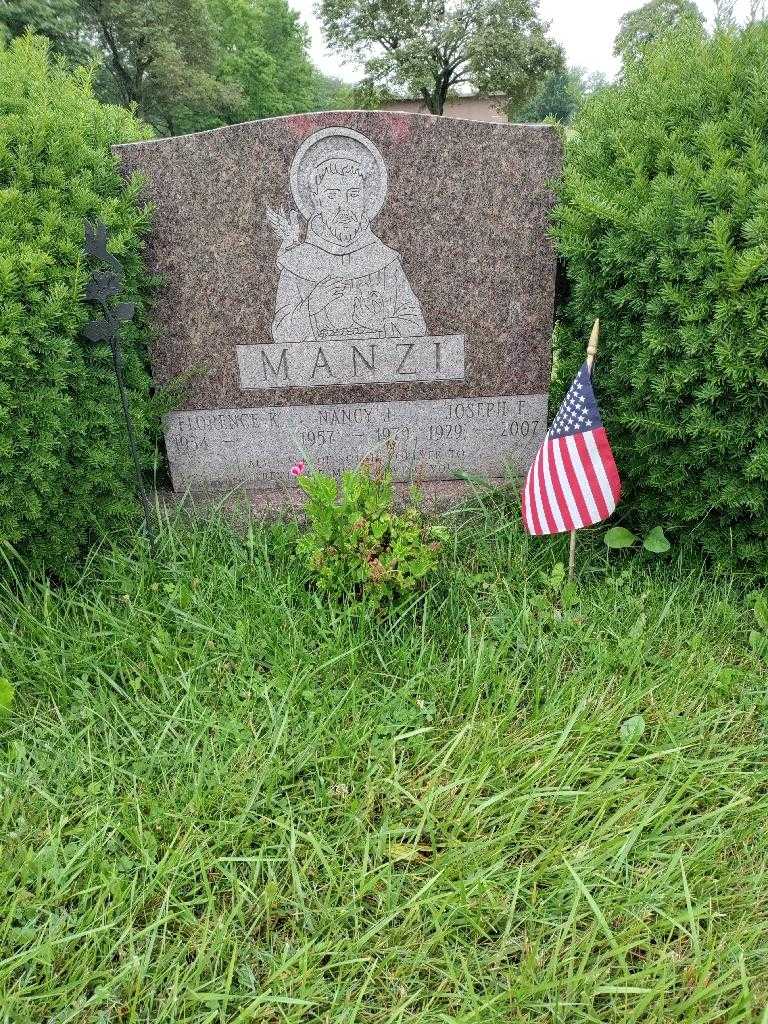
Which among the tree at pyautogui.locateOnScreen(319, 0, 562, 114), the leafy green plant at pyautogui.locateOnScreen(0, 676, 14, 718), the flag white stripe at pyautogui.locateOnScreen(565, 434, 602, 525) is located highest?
the tree at pyautogui.locateOnScreen(319, 0, 562, 114)

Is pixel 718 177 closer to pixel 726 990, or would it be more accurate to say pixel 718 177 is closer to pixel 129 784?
pixel 726 990

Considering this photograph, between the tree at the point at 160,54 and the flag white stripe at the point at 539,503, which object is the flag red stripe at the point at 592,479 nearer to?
the flag white stripe at the point at 539,503

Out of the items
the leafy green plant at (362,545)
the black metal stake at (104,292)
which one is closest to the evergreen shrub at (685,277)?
the leafy green plant at (362,545)

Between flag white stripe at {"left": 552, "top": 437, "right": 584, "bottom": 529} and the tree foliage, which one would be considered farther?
the tree foliage

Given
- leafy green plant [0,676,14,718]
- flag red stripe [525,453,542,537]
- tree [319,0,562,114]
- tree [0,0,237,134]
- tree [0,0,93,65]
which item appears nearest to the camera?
leafy green plant [0,676,14,718]

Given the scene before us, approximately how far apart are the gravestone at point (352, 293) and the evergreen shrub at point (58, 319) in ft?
0.65

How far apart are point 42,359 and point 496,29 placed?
86.7 feet

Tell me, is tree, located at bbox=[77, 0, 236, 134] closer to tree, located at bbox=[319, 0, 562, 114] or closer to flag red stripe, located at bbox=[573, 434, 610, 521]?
tree, located at bbox=[319, 0, 562, 114]

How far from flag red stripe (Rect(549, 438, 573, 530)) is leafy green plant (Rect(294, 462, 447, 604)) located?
45cm

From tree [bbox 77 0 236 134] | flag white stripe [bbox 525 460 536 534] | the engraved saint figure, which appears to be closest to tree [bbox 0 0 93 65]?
tree [bbox 77 0 236 134]

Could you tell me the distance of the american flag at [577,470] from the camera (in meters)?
2.44

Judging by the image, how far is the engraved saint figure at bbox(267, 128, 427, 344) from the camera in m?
2.91

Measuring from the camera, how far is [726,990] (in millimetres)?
1485

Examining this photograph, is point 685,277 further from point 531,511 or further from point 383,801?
point 383,801
